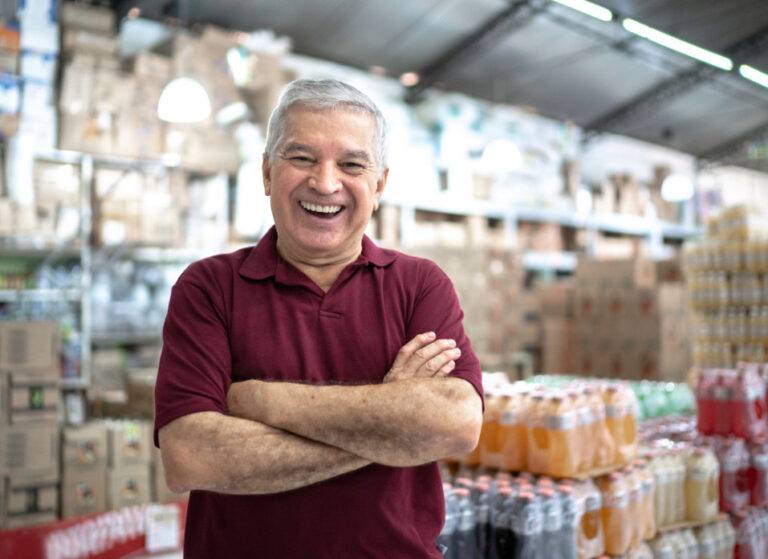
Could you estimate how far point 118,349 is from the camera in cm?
679

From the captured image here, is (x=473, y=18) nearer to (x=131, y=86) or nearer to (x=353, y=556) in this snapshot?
(x=131, y=86)

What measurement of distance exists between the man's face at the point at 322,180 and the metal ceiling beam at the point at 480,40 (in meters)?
7.40

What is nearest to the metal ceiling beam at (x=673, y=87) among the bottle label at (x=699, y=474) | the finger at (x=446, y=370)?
the bottle label at (x=699, y=474)

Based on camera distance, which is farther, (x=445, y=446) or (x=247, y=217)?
(x=247, y=217)

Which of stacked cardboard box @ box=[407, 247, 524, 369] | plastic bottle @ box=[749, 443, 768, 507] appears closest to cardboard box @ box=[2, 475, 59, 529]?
plastic bottle @ box=[749, 443, 768, 507]

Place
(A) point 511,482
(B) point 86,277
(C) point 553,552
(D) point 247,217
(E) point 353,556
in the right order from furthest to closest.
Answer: (D) point 247,217 < (B) point 86,277 < (A) point 511,482 < (C) point 553,552 < (E) point 353,556

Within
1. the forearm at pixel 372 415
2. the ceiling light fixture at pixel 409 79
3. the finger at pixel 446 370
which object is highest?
the ceiling light fixture at pixel 409 79

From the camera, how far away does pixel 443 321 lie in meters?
1.64

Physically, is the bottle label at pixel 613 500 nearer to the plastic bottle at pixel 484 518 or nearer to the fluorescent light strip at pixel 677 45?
the plastic bottle at pixel 484 518

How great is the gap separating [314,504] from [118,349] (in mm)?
5845

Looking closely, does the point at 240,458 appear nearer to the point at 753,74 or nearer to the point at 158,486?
the point at 158,486

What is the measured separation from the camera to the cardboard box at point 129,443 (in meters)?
4.84

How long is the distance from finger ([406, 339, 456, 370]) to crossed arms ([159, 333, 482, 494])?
46 millimetres

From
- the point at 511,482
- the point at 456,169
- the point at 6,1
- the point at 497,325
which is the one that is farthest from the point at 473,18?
the point at 511,482
